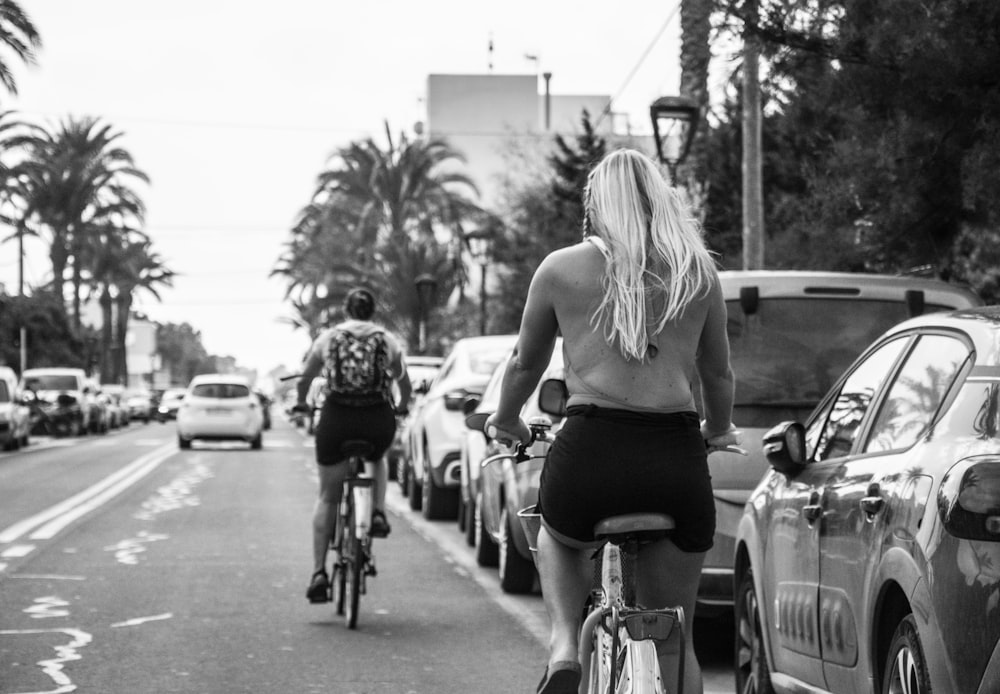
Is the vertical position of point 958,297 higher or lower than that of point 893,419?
higher

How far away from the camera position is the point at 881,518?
16.4ft

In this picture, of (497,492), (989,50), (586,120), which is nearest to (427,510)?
(497,492)

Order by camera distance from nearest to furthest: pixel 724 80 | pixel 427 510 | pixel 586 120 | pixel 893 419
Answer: pixel 893 419, pixel 724 80, pixel 427 510, pixel 586 120

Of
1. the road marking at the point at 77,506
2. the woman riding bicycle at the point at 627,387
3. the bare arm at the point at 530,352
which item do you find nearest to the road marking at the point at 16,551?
the road marking at the point at 77,506

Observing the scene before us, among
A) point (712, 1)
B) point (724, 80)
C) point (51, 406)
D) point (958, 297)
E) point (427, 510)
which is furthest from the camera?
point (51, 406)

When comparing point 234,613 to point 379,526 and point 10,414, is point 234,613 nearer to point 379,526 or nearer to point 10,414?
point 379,526

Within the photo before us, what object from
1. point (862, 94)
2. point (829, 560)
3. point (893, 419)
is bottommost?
point (829, 560)

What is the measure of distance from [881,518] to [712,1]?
6107 mm

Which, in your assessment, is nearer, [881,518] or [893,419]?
[881,518]

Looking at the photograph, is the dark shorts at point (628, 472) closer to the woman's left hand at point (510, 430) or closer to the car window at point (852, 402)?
the woman's left hand at point (510, 430)

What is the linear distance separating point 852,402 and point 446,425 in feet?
34.4

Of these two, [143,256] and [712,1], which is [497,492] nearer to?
[712,1]

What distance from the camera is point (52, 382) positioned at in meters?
50.3

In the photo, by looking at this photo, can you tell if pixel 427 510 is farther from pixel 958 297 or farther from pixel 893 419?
pixel 893 419
